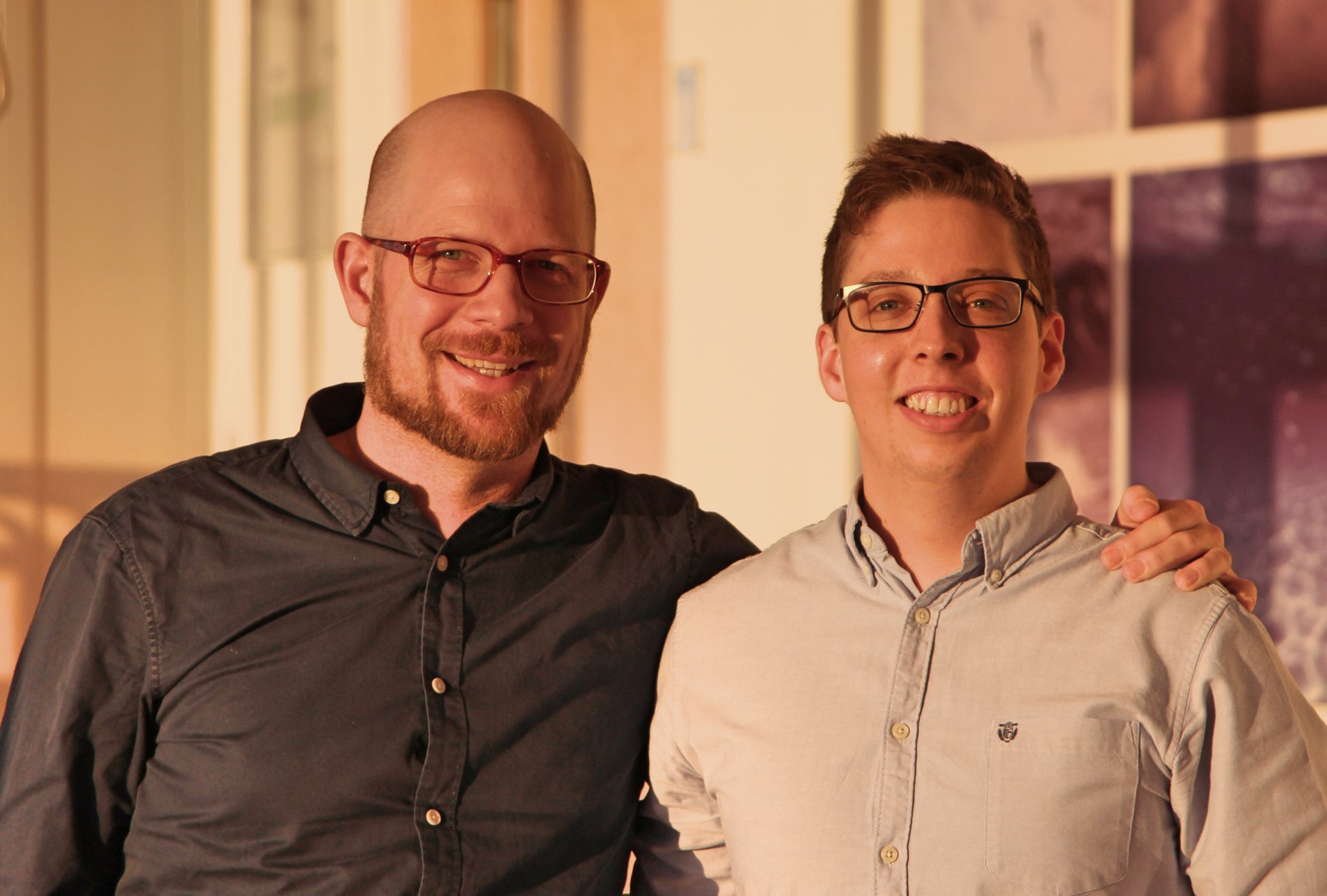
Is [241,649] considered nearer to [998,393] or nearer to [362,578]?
[362,578]

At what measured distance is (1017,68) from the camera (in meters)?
3.34

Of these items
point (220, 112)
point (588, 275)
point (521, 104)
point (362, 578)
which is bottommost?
point (362, 578)

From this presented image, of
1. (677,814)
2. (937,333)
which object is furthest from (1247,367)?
(677,814)

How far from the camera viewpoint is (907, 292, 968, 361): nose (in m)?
1.62

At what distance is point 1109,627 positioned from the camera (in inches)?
60.4

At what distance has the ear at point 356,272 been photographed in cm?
191

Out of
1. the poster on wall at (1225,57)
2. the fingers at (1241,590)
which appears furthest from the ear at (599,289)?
the poster on wall at (1225,57)

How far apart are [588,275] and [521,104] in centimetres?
27

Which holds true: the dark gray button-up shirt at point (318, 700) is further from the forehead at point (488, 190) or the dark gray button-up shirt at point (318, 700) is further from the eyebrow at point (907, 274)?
the eyebrow at point (907, 274)

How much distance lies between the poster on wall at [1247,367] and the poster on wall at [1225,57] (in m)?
0.15

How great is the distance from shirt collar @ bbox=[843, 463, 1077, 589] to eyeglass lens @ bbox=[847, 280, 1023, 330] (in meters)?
0.22

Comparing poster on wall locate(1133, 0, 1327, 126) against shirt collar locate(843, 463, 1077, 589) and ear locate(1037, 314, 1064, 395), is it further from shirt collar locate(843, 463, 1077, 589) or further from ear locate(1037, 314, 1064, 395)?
shirt collar locate(843, 463, 1077, 589)

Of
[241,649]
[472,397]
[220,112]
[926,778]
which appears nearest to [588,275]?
[472,397]

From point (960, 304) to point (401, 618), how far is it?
808 millimetres
